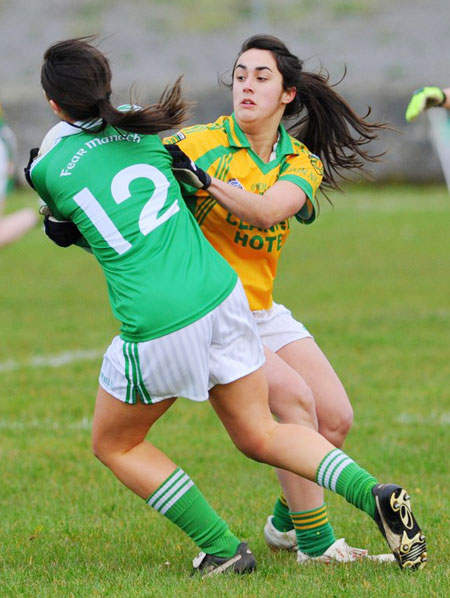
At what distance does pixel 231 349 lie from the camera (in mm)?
4117

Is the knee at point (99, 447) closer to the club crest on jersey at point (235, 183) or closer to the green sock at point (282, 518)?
the green sock at point (282, 518)

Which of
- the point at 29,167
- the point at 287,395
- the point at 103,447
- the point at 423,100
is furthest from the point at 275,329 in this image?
the point at 423,100

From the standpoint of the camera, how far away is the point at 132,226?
4.03 m

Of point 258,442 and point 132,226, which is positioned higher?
point 132,226

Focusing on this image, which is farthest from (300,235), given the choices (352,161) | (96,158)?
(96,158)

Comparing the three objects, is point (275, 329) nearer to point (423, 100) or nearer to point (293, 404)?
point (293, 404)

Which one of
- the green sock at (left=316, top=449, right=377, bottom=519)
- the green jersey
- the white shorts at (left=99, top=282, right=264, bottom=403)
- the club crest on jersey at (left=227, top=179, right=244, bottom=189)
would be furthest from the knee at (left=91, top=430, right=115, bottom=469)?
the club crest on jersey at (left=227, top=179, right=244, bottom=189)

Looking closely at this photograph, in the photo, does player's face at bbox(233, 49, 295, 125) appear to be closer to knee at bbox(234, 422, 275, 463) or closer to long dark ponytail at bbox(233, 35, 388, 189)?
long dark ponytail at bbox(233, 35, 388, 189)

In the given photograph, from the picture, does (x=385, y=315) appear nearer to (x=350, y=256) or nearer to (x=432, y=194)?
(x=350, y=256)

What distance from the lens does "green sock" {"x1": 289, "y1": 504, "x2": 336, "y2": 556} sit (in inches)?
181

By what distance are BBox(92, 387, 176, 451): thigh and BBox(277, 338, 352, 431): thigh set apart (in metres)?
0.78

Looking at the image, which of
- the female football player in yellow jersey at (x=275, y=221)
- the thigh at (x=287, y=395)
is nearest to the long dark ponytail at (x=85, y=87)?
the female football player in yellow jersey at (x=275, y=221)

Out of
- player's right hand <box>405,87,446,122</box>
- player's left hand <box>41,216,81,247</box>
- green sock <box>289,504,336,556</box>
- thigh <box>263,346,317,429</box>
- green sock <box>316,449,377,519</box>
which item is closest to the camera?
green sock <box>316,449,377,519</box>

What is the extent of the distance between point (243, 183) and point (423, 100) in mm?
1343
